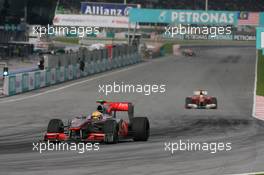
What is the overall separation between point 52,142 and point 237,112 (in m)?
14.7

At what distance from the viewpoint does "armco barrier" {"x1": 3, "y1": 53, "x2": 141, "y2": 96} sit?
39500 mm

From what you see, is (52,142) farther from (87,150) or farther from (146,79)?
(146,79)

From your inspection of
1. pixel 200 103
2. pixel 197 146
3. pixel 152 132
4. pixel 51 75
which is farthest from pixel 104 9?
pixel 197 146

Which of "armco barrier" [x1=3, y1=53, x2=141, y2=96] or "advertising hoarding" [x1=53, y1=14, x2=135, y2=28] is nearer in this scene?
"armco barrier" [x1=3, y1=53, x2=141, y2=96]

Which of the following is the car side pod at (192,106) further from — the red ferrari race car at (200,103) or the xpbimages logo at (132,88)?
the xpbimages logo at (132,88)

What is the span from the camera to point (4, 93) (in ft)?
127

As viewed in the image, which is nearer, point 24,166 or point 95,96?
point 24,166

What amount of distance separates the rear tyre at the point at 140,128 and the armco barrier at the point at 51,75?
A: 60.1ft

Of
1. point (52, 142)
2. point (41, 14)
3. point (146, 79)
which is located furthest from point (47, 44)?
point (52, 142)

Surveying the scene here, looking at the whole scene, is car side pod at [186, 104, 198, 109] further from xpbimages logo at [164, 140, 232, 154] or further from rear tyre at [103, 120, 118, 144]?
rear tyre at [103, 120, 118, 144]

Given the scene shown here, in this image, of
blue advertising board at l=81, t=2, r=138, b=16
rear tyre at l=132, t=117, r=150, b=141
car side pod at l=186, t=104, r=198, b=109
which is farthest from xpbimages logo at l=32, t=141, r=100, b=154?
blue advertising board at l=81, t=2, r=138, b=16

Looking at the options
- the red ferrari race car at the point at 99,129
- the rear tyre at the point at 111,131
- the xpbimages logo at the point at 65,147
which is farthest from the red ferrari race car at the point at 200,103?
the xpbimages logo at the point at 65,147

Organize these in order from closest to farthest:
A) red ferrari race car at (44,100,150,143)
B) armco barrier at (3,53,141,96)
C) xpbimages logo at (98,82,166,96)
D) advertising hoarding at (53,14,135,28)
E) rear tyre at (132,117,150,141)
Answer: red ferrari race car at (44,100,150,143)
rear tyre at (132,117,150,141)
armco barrier at (3,53,141,96)
xpbimages logo at (98,82,166,96)
advertising hoarding at (53,14,135,28)

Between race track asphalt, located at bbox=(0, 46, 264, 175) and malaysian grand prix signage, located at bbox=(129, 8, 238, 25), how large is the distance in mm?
35224
